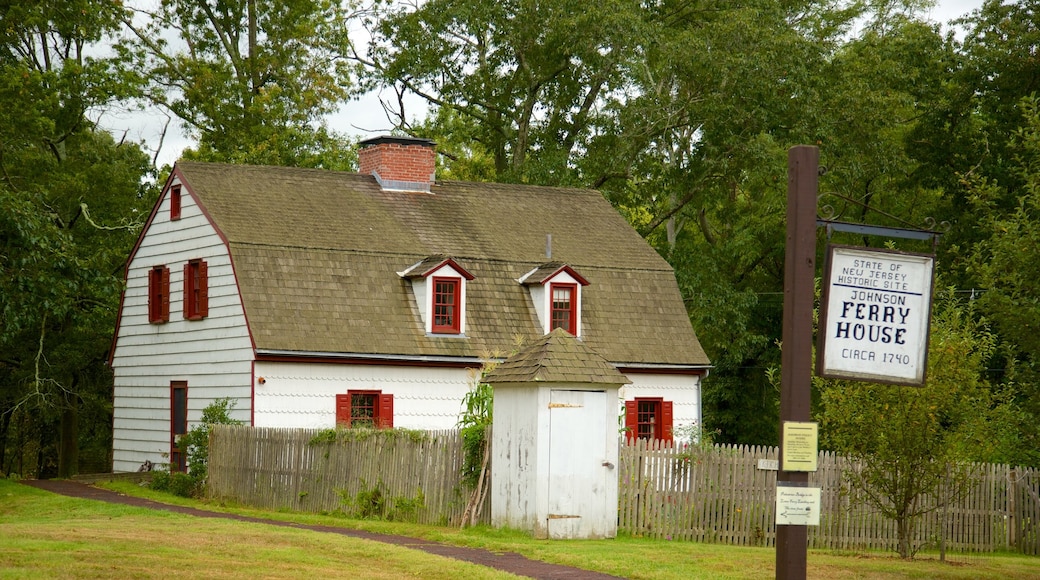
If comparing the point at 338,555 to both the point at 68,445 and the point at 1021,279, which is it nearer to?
the point at 1021,279

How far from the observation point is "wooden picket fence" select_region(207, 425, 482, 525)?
69.0ft

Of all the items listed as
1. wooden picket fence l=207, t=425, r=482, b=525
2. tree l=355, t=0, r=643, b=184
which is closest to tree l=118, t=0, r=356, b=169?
tree l=355, t=0, r=643, b=184

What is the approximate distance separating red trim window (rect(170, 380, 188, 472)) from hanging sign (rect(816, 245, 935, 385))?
2130 cm

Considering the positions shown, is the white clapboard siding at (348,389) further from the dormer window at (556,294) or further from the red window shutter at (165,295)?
the red window shutter at (165,295)

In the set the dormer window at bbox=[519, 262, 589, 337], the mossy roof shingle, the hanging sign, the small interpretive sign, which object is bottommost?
the small interpretive sign

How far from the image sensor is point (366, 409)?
29.0 metres

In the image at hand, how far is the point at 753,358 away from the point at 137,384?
22250 millimetres

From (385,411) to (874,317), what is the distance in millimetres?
19170

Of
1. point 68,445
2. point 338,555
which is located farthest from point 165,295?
point 338,555

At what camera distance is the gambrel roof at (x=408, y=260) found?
2842cm

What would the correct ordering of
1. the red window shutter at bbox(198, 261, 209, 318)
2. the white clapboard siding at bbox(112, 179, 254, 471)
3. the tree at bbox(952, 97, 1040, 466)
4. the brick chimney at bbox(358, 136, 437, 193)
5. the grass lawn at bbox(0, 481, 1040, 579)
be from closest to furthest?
the grass lawn at bbox(0, 481, 1040, 579) < the tree at bbox(952, 97, 1040, 466) < the white clapboard siding at bbox(112, 179, 254, 471) < the red window shutter at bbox(198, 261, 209, 318) < the brick chimney at bbox(358, 136, 437, 193)

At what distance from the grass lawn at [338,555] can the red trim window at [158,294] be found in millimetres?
10366

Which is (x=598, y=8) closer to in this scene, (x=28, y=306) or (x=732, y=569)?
(x=28, y=306)

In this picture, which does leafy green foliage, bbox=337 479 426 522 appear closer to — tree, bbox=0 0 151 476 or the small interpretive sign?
the small interpretive sign
